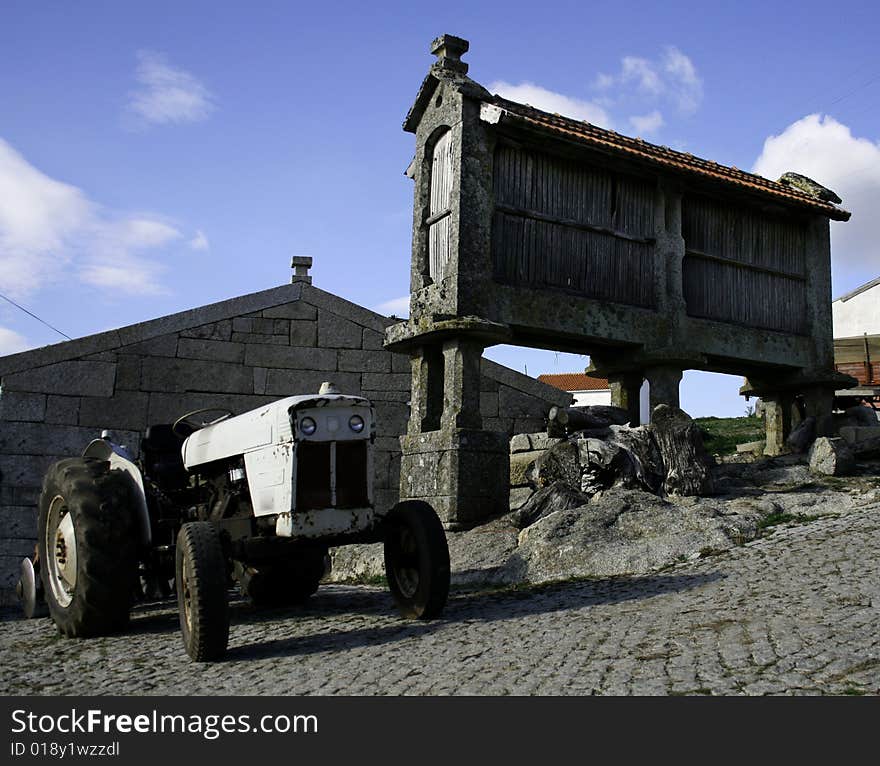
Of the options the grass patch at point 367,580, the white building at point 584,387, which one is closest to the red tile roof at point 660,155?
the grass patch at point 367,580

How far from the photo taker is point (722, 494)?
9.22m

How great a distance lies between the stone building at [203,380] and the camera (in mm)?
9844

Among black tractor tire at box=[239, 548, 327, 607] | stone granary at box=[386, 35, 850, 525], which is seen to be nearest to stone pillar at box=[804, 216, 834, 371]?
stone granary at box=[386, 35, 850, 525]

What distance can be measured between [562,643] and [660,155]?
7.97 m

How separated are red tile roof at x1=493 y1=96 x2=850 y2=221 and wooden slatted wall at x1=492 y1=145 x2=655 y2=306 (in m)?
0.38

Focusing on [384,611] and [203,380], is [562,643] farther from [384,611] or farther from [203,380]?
[203,380]

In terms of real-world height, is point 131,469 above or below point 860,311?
below

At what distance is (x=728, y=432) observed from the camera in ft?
62.4

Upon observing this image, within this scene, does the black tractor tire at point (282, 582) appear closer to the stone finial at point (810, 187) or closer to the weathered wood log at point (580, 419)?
the weathered wood log at point (580, 419)

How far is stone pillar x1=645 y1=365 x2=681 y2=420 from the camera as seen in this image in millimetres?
10828

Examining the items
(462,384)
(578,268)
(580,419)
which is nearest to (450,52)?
(578,268)

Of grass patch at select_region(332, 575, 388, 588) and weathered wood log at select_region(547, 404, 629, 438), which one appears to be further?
weathered wood log at select_region(547, 404, 629, 438)

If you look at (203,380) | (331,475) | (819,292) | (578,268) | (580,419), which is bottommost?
(331,475)

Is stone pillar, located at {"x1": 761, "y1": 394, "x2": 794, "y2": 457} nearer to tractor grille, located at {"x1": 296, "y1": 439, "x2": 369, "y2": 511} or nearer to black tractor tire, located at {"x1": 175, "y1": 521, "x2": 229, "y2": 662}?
tractor grille, located at {"x1": 296, "y1": 439, "x2": 369, "y2": 511}
